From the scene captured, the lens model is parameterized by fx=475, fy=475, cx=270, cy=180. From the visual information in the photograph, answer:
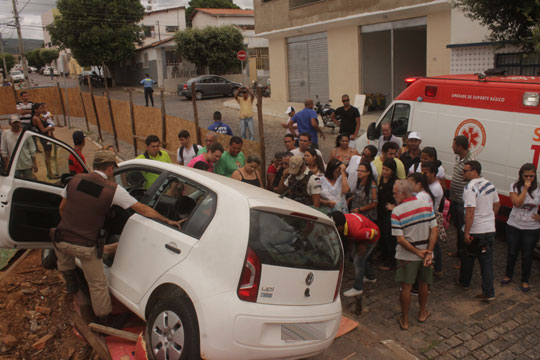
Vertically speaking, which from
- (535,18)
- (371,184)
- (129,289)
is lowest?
(129,289)

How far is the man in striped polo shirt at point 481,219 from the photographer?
214 inches

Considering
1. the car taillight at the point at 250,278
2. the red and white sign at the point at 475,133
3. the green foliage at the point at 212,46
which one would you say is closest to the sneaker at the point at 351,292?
the car taillight at the point at 250,278

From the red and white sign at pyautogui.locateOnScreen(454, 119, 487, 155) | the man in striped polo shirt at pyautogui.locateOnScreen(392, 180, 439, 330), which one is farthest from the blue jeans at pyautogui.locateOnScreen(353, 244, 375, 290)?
the red and white sign at pyautogui.locateOnScreen(454, 119, 487, 155)

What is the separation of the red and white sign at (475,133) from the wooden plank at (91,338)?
231 inches

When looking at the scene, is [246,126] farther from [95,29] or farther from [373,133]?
[95,29]

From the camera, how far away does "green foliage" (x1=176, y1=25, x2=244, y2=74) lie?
113ft

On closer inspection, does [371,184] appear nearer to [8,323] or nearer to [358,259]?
[358,259]

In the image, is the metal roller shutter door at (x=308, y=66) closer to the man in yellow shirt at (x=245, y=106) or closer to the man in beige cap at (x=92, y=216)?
the man in yellow shirt at (x=245, y=106)

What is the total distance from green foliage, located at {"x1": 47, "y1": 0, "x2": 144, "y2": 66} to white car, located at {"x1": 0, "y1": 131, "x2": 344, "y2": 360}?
132ft

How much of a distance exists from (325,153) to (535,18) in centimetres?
587

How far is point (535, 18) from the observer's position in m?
10.2

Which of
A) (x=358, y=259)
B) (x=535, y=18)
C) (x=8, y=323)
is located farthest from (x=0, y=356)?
(x=535, y=18)

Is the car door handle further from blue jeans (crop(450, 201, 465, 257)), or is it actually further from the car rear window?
blue jeans (crop(450, 201, 465, 257))

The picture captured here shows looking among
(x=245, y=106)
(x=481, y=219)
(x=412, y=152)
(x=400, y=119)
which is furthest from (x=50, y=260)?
(x=245, y=106)
